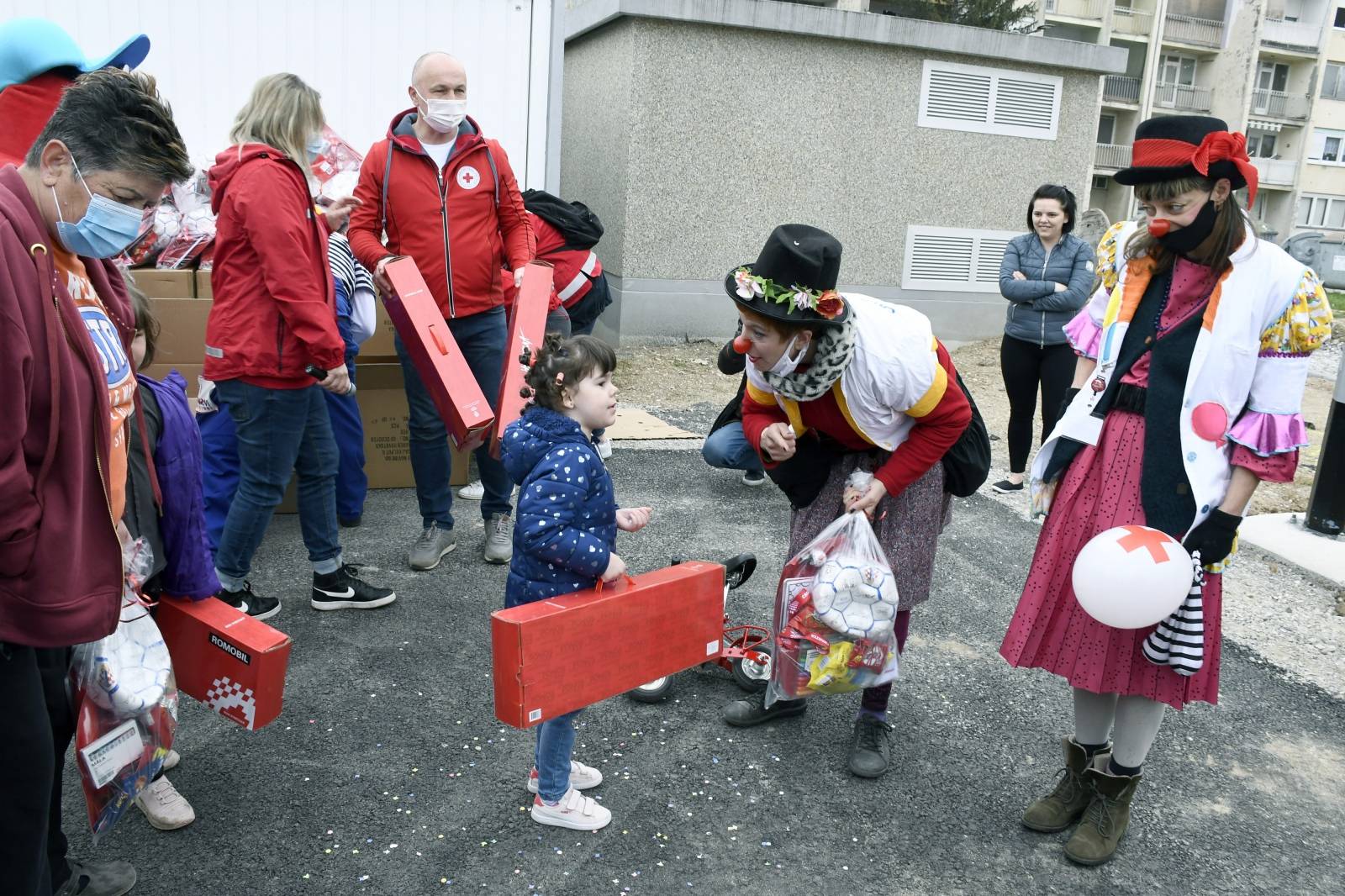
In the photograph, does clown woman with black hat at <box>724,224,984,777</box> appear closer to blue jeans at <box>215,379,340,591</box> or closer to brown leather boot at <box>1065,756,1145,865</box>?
brown leather boot at <box>1065,756,1145,865</box>

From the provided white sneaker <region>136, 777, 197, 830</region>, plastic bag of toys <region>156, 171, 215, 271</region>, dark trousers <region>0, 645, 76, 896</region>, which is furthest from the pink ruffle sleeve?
plastic bag of toys <region>156, 171, 215, 271</region>

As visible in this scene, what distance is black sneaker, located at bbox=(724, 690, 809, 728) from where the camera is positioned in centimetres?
323

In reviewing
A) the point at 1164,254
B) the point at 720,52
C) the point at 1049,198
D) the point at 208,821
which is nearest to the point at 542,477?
the point at 208,821

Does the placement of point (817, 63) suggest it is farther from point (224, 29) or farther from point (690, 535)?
point (690, 535)

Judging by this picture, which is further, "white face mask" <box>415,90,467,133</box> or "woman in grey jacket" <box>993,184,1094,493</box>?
"woman in grey jacket" <box>993,184,1094,493</box>

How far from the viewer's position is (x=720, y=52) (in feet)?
32.5

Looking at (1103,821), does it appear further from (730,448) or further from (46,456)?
(730,448)

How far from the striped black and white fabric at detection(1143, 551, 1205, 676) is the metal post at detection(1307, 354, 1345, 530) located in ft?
11.6

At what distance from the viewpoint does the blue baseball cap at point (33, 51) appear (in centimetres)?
198

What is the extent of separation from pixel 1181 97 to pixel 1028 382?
36023 millimetres

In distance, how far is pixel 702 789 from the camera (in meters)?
2.88

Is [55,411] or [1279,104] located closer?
[55,411]

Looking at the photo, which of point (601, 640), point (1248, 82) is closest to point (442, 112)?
point (601, 640)

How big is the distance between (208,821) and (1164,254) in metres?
2.92
